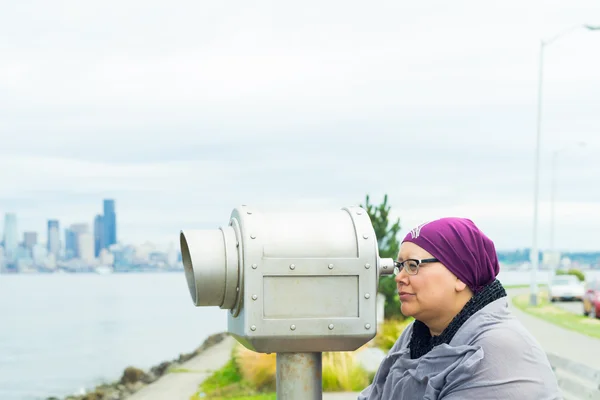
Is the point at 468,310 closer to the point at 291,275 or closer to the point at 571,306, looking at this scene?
the point at 291,275

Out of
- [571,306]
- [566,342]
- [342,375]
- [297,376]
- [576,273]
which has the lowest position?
[576,273]

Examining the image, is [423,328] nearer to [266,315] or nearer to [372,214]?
[266,315]

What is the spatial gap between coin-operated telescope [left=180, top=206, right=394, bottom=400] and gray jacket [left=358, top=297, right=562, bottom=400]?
0.25 meters

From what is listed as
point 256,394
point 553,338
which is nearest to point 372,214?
point 553,338

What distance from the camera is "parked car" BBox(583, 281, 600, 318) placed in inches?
914

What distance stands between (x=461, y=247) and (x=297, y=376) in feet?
2.14

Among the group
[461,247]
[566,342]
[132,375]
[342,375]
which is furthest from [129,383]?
[461,247]

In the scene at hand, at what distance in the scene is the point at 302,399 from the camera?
2672mm

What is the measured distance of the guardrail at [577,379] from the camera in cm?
655

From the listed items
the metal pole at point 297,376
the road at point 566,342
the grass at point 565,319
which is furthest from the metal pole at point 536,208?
the metal pole at point 297,376

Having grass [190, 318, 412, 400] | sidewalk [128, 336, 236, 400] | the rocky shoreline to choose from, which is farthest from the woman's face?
the rocky shoreline

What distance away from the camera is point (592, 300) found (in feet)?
77.7

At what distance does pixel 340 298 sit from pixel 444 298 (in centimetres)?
30

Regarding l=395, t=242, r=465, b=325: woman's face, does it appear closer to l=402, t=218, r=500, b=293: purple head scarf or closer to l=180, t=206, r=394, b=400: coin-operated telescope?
l=402, t=218, r=500, b=293: purple head scarf
